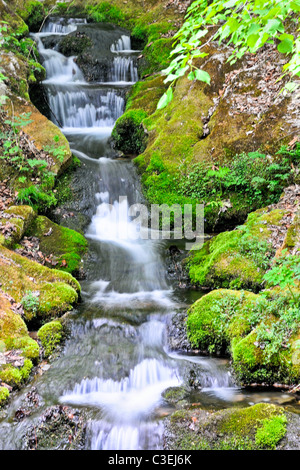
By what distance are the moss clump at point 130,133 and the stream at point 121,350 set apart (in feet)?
1.92

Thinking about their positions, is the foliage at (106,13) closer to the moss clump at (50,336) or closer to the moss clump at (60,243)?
the moss clump at (60,243)

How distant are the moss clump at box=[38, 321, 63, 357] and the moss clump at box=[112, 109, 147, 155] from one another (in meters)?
6.28

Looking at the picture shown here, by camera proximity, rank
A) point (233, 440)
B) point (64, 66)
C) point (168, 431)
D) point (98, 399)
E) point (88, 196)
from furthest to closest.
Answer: point (64, 66) → point (88, 196) → point (98, 399) → point (168, 431) → point (233, 440)

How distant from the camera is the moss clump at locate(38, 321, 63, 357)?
15.9 feet

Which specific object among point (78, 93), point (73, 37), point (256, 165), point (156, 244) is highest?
point (73, 37)

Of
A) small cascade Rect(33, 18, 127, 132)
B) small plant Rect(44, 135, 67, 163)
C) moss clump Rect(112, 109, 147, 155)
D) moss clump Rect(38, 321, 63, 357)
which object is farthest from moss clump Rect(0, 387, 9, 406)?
small cascade Rect(33, 18, 127, 132)

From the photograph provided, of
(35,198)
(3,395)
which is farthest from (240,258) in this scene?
(35,198)

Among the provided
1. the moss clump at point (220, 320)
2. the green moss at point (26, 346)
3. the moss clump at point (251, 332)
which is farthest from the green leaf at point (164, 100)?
the green moss at point (26, 346)

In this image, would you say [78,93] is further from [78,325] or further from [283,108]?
[78,325]

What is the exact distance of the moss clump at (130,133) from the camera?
10.2m

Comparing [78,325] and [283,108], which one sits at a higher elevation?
[283,108]

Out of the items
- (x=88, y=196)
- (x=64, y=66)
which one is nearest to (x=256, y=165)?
(x=88, y=196)

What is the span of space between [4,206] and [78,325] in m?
3.30

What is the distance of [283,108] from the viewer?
314 inches
